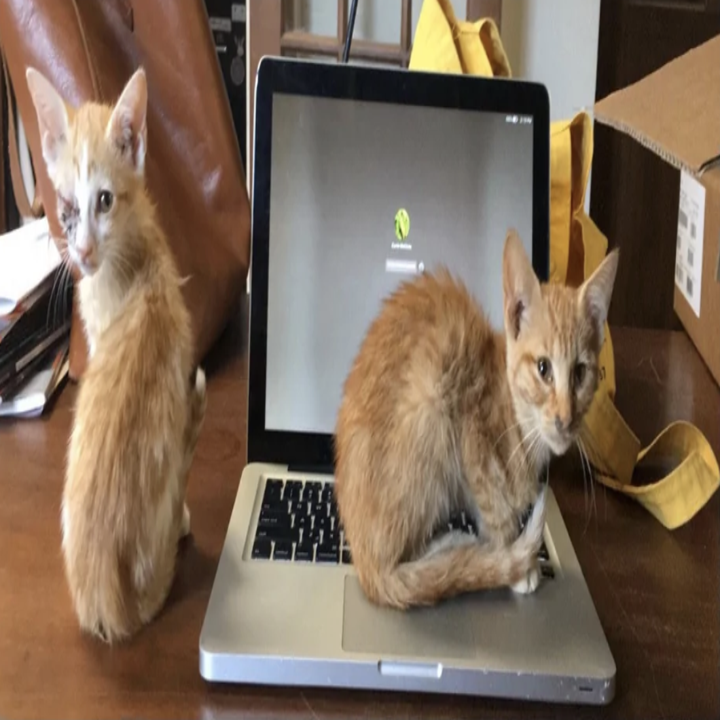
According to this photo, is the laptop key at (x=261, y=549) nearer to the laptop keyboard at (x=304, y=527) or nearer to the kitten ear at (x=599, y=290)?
the laptop keyboard at (x=304, y=527)

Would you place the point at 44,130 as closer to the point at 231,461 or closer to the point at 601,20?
the point at 231,461

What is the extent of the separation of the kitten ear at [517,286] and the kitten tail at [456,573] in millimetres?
145

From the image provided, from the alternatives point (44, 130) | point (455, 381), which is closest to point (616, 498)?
point (455, 381)

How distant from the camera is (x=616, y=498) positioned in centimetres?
79

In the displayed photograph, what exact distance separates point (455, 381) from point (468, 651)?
0.17 meters

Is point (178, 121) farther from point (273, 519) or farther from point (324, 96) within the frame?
point (273, 519)

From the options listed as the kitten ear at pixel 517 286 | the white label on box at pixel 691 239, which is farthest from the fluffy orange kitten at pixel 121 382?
the white label on box at pixel 691 239

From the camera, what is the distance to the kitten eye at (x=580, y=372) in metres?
0.61

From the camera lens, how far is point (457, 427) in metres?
0.61

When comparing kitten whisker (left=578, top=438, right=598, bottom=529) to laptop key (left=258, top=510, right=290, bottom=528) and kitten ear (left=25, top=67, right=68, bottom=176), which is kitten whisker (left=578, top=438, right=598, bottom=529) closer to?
laptop key (left=258, top=510, right=290, bottom=528)

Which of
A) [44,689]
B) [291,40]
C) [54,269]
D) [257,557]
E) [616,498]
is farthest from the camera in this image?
[291,40]

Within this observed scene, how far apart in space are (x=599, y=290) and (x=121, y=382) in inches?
12.6

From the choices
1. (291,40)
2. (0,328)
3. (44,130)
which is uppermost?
(291,40)

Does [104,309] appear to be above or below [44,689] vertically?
above
